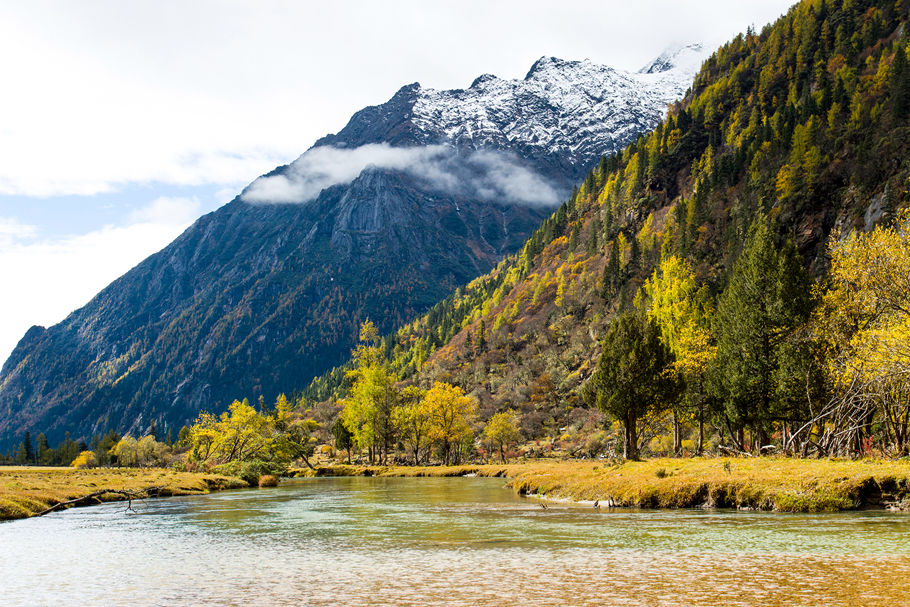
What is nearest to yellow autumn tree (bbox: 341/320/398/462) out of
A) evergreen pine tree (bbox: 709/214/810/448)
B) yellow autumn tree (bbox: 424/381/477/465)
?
yellow autumn tree (bbox: 424/381/477/465)

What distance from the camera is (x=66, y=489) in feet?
174

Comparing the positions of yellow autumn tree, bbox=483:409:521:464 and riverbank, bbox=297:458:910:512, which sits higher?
riverbank, bbox=297:458:910:512

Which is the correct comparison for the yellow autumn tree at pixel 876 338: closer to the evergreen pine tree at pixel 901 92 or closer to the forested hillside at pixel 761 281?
the forested hillside at pixel 761 281

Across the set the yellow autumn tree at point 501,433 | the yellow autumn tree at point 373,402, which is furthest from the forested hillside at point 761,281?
the yellow autumn tree at point 373,402

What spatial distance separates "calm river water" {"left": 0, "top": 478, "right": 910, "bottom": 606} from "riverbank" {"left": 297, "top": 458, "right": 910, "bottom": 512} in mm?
2042

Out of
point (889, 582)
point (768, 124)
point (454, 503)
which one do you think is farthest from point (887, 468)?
point (768, 124)

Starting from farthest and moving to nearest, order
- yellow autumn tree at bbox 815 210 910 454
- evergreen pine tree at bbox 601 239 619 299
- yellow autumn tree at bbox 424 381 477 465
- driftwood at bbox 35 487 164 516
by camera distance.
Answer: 1. evergreen pine tree at bbox 601 239 619 299
2. yellow autumn tree at bbox 424 381 477 465
3. driftwood at bbox 35 487 164 516
4. yellow autumn tree at bbox 815 210 910 454

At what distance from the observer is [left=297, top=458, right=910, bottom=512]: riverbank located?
27.0m

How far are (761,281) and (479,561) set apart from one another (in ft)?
142

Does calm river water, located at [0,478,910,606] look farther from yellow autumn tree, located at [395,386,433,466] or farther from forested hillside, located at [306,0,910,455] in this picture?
yellow autumn tree, located at [395,386,433,466]

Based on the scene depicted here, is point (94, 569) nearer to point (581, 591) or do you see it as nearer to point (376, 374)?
point (581, 591)

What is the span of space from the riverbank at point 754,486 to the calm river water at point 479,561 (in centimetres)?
204

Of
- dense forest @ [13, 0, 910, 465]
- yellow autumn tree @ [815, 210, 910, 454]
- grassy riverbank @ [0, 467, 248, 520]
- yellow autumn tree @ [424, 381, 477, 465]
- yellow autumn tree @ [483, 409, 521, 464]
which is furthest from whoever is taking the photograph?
yellow autumn tree @ [483, 409, 521, 464]

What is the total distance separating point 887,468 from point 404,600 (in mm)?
27807
